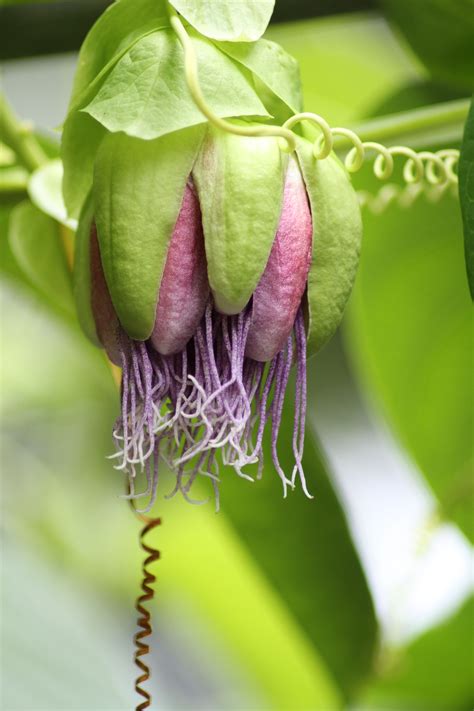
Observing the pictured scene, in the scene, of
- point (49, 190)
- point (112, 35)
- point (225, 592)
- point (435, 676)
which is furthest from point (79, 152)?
point (225, 592)

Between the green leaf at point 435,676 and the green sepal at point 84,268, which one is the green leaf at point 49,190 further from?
the green leaf at point 435,676

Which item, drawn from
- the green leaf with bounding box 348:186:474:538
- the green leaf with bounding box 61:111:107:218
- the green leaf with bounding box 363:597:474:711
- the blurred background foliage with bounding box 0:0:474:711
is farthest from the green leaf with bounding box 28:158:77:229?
the green leaf with bounding box 363:597:474:711

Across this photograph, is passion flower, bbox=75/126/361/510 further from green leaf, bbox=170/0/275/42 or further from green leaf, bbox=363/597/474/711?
green leaf, bbox=363/597/474/711

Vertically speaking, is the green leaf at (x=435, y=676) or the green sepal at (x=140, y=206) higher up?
the green sepal at (x=140, y=206)

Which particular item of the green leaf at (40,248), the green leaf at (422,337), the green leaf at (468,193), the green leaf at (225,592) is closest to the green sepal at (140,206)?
the green leaf at (468,193)

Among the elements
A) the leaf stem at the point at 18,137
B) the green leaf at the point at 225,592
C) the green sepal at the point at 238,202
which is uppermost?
the green sepal at the point at 238,202
